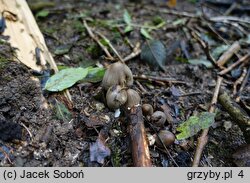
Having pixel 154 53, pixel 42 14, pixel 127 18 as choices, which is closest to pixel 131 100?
pixel 154 53

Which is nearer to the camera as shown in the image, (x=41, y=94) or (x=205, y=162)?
(x=205, y=162)

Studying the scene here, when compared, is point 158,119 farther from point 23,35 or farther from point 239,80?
point 23,35

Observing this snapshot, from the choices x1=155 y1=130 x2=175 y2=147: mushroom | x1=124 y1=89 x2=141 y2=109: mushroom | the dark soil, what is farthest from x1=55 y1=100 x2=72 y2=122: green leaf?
x1=155 y1=130 x2=175 y2=147: mushroom

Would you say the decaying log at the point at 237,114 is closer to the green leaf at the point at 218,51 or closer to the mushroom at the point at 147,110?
the mushroom at the point at 147,110

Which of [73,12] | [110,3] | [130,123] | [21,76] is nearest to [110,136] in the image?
[130,123]

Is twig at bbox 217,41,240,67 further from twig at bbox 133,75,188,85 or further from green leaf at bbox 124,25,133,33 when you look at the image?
green leaf at bbox 124,25,133,33

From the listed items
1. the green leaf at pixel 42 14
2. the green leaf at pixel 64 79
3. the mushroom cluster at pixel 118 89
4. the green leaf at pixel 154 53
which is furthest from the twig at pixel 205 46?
the green leaf at pixel 42 14
